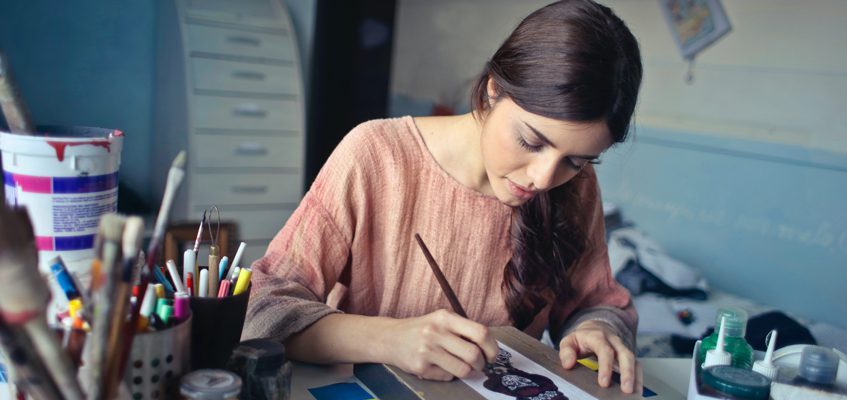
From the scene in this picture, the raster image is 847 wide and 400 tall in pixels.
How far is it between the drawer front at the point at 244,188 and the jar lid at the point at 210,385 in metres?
2.36

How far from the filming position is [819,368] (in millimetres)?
793

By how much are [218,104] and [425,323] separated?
221cm

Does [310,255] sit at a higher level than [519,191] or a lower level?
lower

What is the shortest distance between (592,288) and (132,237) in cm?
91

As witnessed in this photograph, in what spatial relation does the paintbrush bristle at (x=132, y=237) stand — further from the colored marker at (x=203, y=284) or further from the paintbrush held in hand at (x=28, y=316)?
the colored marker at (x=203, y=284)

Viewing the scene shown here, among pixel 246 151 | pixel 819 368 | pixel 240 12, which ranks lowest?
pixel 246 151

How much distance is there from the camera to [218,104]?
9.22 ft

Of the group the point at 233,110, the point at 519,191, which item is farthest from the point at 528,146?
the point at 233,110

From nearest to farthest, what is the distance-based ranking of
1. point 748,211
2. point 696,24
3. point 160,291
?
1. point 160,291
2. point 748,211
3. point 696,24

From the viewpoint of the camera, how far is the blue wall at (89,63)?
2.59m

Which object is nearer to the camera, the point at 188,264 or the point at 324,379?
the point at 188,264

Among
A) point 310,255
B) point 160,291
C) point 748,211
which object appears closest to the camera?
point 160,291

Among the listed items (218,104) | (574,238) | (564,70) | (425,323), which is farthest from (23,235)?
(218,104)

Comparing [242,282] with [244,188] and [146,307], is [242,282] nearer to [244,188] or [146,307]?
[146,307]
